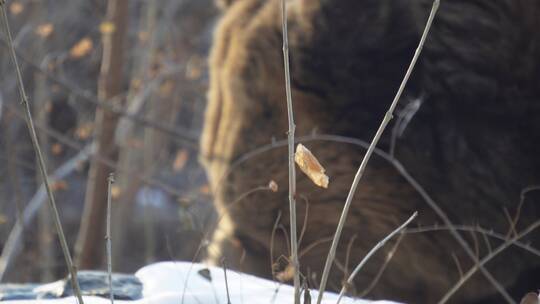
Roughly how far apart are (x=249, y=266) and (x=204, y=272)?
174 centimetres

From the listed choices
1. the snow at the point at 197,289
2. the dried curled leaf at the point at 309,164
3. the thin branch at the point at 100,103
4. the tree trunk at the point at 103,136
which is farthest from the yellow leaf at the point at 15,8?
the dried curled leaf at the point at 309,164

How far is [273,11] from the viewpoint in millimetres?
4148

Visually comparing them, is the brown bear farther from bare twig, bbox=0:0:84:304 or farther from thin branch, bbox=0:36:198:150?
bare twig, bbox=0:0:84:304

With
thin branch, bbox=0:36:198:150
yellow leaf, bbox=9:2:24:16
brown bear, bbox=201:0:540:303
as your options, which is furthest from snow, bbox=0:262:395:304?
yellow leaf, bbox=9:2:24:16

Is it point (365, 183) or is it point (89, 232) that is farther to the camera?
point (89, 232)

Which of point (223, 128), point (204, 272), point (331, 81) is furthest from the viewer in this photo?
point (223, 128)

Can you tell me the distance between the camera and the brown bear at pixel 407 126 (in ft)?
12.7

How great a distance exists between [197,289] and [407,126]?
1.67 meters

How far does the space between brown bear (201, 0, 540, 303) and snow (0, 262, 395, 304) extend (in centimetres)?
108

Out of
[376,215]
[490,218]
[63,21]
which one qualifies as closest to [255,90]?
[376,215]

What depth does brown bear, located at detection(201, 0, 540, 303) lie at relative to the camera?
12.7ft

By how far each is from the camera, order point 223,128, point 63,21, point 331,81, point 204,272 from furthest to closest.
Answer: point 63,21 → point 223,128 → point 331,81 → point 204,272

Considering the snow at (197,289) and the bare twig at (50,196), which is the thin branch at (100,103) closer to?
the snow at (197,289)

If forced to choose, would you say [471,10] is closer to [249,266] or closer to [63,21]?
[249,266]
